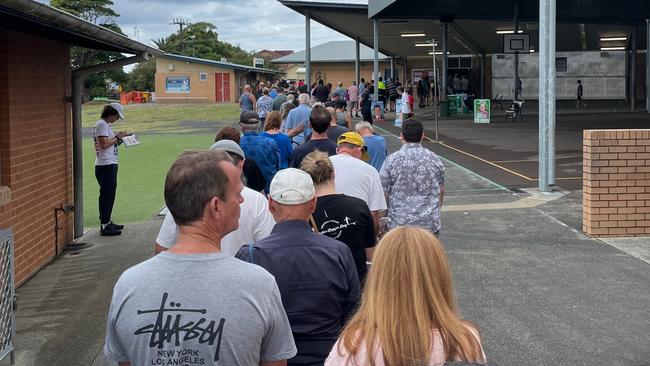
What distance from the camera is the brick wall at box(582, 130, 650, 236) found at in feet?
32.1

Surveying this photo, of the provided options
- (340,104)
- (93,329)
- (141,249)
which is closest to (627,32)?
(340,104)

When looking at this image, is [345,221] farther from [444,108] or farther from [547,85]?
[444,108]

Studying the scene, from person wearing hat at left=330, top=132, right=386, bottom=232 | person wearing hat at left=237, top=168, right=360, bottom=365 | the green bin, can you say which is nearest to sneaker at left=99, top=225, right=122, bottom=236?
person wearing hat at left=330, top=132, right=386, bottom=232

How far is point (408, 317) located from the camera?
2482 millimetres

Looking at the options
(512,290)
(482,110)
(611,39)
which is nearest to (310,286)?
(512,290)

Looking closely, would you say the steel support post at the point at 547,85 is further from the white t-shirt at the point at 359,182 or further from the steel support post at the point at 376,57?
the steel support post at the point at 376,57

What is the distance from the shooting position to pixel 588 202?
9789 millimetres

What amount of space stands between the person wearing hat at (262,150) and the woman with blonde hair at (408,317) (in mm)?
5563

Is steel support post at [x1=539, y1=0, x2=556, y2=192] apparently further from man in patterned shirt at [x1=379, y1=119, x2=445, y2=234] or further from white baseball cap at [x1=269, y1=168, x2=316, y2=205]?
white baseball cap at [x1=269, y1=168, x2=316, y2=205]

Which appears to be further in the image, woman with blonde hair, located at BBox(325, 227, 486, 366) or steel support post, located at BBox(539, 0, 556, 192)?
steel support post, located at BBox(539, 0, 556, 192)

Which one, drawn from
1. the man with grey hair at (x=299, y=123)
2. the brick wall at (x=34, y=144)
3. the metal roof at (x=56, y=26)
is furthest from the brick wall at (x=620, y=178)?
the brick wall at (x=34, y=144)

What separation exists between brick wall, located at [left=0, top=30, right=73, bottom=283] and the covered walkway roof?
17681 mm

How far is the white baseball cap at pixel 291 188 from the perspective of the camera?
3.62 metres

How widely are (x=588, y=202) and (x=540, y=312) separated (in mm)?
3565
